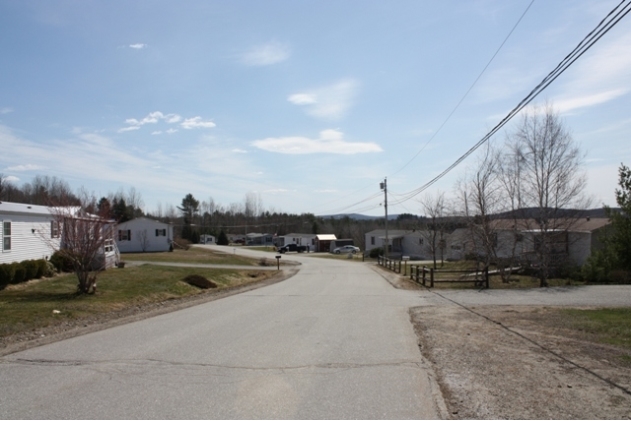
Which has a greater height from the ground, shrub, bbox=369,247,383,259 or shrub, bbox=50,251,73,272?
shrub, bbox=50,251,73,272

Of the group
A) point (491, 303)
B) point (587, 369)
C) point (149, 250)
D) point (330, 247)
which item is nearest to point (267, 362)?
point (587, 369)

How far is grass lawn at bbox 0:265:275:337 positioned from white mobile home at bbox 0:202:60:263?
6.60 ft

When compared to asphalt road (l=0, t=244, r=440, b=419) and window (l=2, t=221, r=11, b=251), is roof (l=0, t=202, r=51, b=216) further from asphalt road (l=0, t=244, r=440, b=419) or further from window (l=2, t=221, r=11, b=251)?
asphalt road (l=0, t=244, r=440, b=419)

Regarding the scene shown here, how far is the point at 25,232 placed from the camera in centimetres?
2372

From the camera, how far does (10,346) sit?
9.74 m

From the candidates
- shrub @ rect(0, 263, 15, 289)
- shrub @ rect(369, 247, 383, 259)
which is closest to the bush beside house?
shrub @ rect(0, 263, 15, 289)

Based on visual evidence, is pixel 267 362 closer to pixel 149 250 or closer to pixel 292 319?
pixel 292 319

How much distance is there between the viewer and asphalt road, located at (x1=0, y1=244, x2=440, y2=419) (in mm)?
5742

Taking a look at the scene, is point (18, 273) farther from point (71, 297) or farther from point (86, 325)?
point (86, 325)

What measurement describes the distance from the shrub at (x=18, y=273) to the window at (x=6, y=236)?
2433 mm

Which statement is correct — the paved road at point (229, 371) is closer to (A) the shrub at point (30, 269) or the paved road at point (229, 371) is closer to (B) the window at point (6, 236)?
(A) the shrub at point (30, 269)

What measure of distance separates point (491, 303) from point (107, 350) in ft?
42.7

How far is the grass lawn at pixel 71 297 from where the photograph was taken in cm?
1260

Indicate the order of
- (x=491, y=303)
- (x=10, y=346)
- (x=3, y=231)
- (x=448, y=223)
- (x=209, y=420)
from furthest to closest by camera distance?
(x=448, y=223) → (x=3, y=231) → (x=491, y=303) → (x=10, y=346) → (x=209, y=420)
